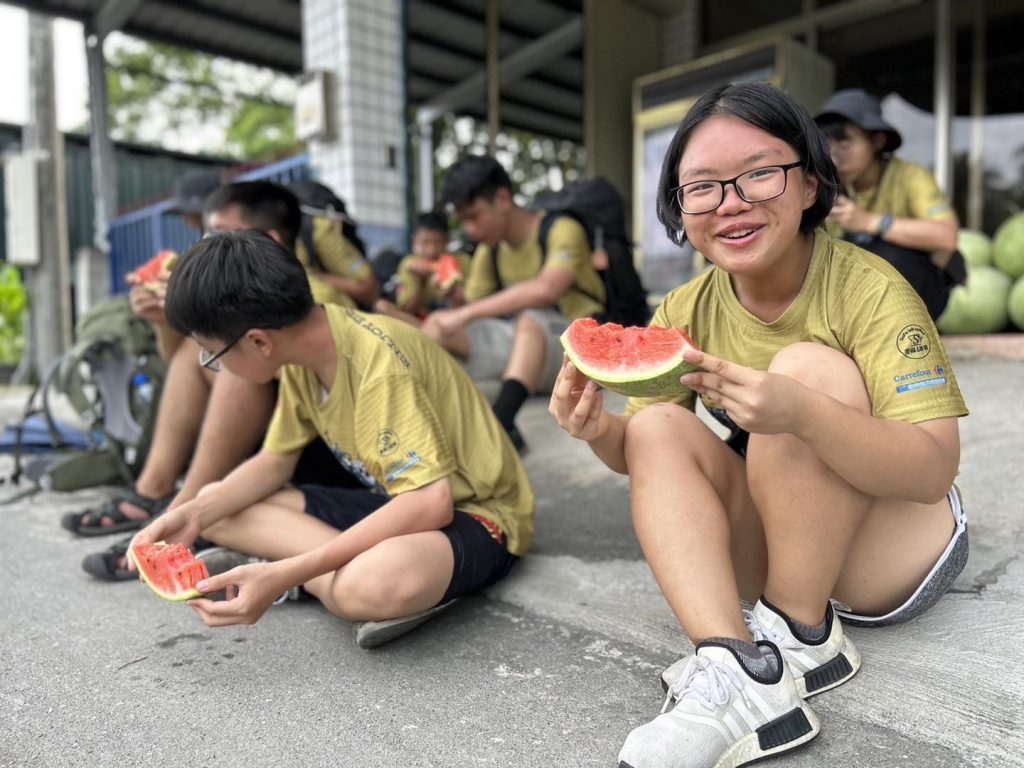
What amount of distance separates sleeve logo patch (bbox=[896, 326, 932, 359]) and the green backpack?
332 cm

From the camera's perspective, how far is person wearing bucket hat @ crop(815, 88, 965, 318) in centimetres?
316

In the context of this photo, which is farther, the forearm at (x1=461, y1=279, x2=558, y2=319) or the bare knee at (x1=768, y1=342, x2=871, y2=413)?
the forearm at (x1=461, y1=279, x2=558, y2=319)

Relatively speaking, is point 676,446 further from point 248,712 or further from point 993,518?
point 993,518

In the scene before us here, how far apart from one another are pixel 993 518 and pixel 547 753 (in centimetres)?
176

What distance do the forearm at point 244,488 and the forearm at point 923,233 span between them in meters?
2.53

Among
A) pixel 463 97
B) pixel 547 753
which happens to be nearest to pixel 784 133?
pixel 547 753

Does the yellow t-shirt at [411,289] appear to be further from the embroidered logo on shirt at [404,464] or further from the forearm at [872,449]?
the forearm at [872,449]

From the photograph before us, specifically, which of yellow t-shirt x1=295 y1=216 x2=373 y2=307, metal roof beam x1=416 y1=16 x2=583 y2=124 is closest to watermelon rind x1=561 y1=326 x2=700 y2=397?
yellow t-shirt x1=295 y1=216 x2=373 y2=307

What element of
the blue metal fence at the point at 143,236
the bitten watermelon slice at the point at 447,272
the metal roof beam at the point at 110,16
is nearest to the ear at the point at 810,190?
the bitten watermelon slice at the point at 447,272

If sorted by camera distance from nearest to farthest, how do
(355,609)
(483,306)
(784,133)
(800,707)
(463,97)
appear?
1. (800,707)
2. (784,133)
3. (355,609)
4. (483,306)
5. (463,97)

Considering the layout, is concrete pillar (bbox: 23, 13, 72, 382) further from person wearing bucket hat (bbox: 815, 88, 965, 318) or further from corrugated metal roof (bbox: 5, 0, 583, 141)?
person wearing bucket hat (bbox: 815, 88, 965, 318)

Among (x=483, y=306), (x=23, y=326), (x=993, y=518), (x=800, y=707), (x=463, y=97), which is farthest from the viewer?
(x=23, y=326)

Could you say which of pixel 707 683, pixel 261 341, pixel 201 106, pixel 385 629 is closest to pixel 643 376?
pixel 707 683

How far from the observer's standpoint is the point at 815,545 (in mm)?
1511
